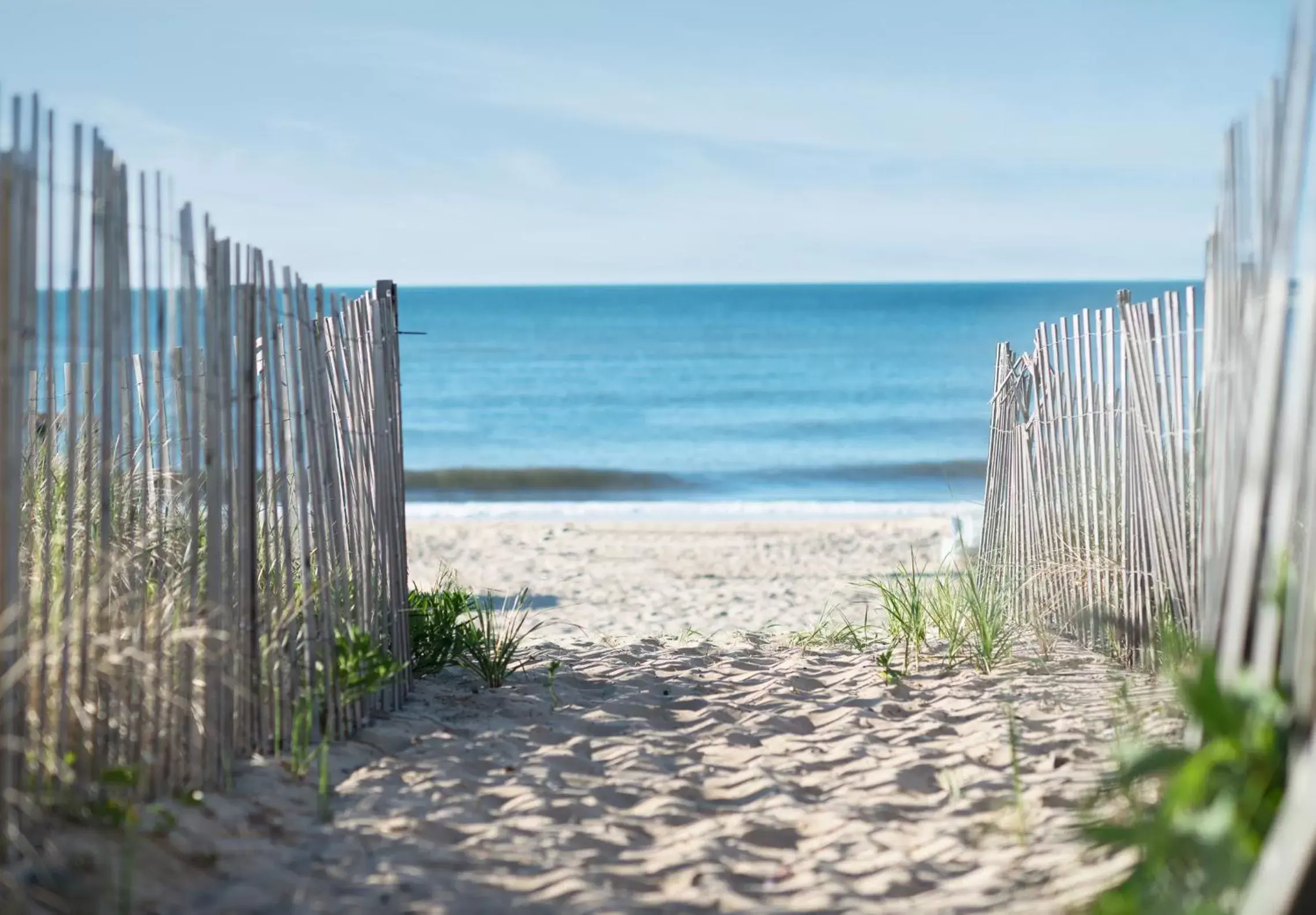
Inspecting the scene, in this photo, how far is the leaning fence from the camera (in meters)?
2.30

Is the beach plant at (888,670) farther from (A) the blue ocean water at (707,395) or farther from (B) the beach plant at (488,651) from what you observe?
(A) the blue ocean water at (707,395)

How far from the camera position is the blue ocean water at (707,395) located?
17156 millimetres

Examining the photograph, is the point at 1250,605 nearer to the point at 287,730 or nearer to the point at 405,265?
the point at 287,730

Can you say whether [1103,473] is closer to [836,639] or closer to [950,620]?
[950,620]

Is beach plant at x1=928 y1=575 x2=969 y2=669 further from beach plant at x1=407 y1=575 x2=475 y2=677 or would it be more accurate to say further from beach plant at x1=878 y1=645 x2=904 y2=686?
beach plant at x1=407 y1=575 x2=475 y2=677

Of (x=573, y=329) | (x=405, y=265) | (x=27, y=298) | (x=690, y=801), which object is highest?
Result: (x=405, y=265)

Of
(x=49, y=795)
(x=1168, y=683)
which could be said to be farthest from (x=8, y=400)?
(x=1168, y=683)

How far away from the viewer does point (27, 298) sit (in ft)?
7.95

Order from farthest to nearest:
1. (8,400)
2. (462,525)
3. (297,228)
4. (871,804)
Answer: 1. (297,228)
2. (462,525)
3. (871,804)
4. (8,400)

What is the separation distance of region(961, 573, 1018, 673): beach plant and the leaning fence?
244 mm

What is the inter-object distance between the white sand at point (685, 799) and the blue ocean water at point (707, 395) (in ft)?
14.8

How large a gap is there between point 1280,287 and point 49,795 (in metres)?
2.81

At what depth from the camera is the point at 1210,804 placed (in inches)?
90.2

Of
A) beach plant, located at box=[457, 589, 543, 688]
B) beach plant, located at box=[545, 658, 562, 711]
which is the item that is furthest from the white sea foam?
beach plant, located at box=[545, 658, 562, 711]
